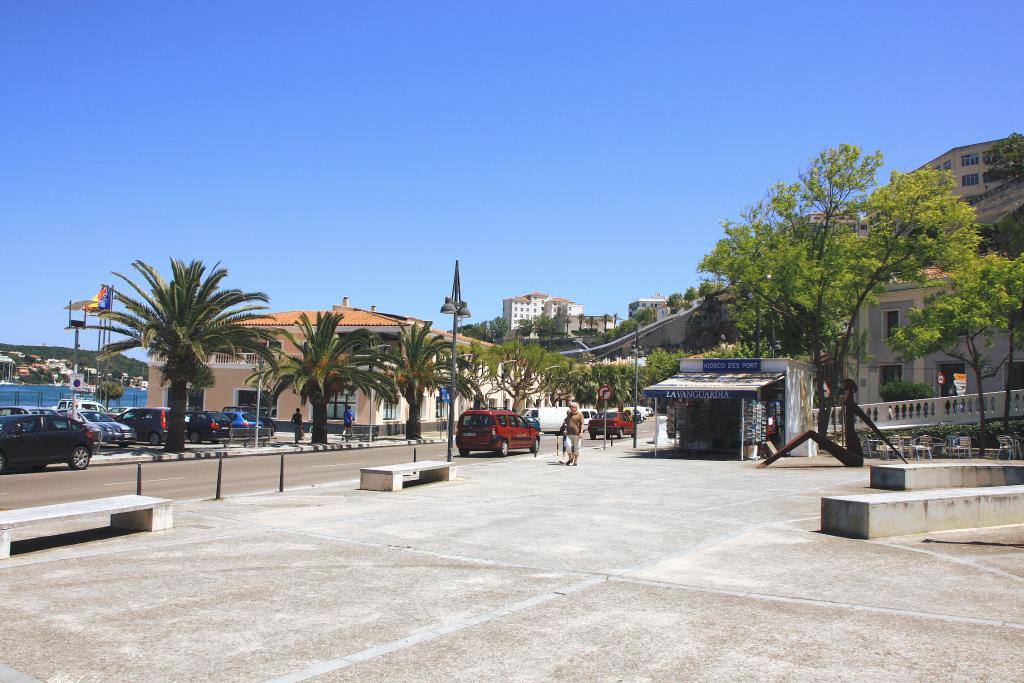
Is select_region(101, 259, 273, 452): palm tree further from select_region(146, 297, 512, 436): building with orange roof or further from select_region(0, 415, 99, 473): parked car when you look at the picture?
select_region(146, 297, 512, 436): building with orange roof

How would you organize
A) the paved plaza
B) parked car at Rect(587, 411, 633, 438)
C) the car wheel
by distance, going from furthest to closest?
parked car at Rect(587, 411, 633, 438), the car wheel, the paved plaza

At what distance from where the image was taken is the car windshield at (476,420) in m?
32.0

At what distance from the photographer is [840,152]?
1272 inches

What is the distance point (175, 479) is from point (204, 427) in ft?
56.0

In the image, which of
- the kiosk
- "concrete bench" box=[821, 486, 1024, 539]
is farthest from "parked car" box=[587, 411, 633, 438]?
"concrete bench" box=[821, 486, 1024, 539]

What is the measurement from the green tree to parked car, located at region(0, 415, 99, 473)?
94.4 ft

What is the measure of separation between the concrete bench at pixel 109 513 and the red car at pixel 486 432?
67.3ft

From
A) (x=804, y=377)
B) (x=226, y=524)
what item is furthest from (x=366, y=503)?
(x=804, y=377)

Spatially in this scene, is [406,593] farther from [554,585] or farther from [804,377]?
[804,377]

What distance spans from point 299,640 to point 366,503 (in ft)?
28.7

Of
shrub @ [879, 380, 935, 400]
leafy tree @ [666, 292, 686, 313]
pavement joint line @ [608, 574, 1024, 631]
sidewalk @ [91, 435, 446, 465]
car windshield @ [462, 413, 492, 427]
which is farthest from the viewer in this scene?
leafy tree @ [666, 292, 686, 313]

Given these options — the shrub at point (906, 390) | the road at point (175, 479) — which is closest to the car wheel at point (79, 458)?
the road at point (175, 479)

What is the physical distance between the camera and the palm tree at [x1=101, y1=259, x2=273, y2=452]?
30.1 m

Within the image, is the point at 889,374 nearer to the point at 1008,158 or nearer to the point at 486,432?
the point at 486,432
